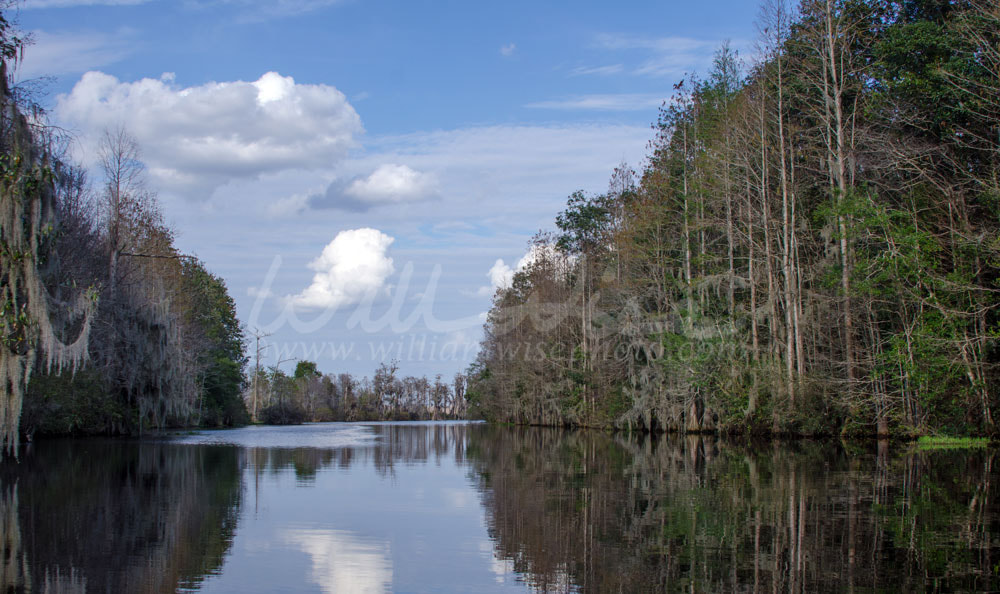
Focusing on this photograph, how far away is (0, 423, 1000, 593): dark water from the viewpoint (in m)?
6.73

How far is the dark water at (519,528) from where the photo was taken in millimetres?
6730

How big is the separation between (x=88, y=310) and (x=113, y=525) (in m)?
9.42

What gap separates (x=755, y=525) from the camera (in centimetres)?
900

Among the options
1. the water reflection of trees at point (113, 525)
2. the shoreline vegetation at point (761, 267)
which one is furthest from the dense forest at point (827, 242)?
the water reflection of trees at point (113, 525)

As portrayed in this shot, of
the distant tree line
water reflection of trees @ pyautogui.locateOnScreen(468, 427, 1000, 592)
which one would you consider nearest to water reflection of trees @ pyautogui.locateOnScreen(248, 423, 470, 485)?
water reflection of trees @ pyautogui.locateOnScreen(468, 427, 1000, 592)

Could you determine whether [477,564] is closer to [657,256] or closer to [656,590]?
[656,590]

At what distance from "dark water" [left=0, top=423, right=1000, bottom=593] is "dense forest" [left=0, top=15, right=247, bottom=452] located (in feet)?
9.92

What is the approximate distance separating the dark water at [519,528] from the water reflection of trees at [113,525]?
0.04m

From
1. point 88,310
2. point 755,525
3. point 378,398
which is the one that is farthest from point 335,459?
point 378,398

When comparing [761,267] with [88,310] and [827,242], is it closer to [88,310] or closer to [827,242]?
[827,242]

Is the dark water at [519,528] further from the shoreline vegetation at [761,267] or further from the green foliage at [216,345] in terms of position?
the green foliage at [216,345]

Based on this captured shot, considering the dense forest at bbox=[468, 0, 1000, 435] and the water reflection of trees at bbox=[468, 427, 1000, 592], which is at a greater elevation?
the dense forest at bbox=[468, 0, 1000, 435]

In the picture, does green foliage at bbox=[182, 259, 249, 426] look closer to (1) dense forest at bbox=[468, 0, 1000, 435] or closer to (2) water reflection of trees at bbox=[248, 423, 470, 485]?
(2) water reflection of trees at bbox=[248, 423, 470, 485]

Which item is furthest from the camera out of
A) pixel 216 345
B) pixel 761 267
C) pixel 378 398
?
pixel 378 398
